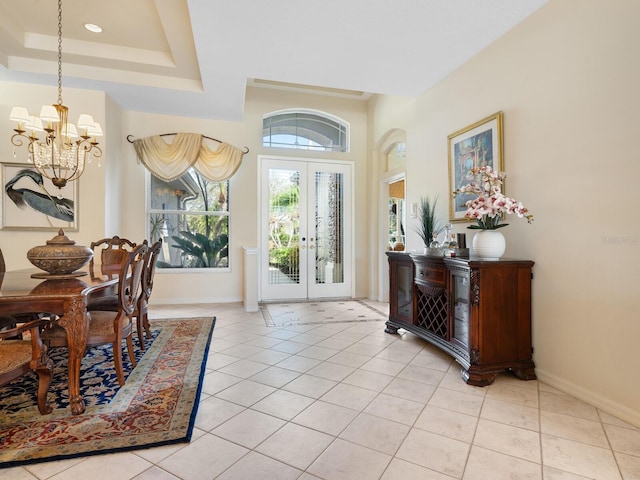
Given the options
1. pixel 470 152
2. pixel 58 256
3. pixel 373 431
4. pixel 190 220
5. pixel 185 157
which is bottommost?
pixel 373 431

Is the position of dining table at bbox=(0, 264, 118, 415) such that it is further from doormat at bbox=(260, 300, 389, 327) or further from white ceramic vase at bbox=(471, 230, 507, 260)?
white ceramic vase at bbox=(471, 230, 507, 260)

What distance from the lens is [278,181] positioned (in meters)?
5.63

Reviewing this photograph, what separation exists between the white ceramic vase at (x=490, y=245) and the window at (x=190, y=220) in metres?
3.96

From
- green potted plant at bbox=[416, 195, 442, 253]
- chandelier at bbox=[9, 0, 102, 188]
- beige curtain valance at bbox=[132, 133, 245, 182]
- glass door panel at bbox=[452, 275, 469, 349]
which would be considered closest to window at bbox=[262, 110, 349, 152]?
beige curtain valance at bbox=[132, 133, 245, 182]

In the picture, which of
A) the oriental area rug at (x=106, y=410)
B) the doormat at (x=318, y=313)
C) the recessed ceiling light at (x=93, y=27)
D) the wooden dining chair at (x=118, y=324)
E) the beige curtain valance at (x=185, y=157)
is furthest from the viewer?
the beige curtain valance at (x=185, y=157)

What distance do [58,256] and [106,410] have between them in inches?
43.3

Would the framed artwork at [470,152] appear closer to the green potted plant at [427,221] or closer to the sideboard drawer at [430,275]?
the green potted plant at [427,221]

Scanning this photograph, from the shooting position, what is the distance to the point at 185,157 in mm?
5070

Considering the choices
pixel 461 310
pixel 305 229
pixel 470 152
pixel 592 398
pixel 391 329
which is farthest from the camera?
pixel 305 229

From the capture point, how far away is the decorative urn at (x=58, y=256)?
7.65 feet

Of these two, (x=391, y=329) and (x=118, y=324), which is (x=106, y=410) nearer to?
(x=118, y=324)

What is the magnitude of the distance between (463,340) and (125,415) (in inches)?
93.8

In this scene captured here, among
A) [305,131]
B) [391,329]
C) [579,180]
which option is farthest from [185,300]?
[579,180]

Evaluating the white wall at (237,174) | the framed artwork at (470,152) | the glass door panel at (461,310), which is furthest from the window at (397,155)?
the glass door panel at (461,310)
